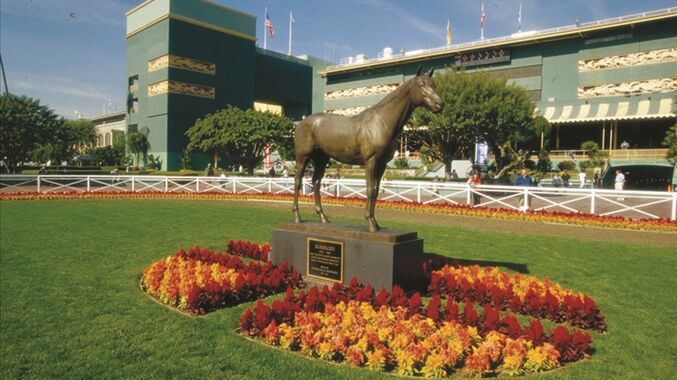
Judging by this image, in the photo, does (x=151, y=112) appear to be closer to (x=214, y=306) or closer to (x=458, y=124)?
(x=458, y=124)

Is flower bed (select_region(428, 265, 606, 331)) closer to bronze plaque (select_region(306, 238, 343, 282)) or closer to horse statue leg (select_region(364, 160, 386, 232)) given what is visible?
horse statue leg (select_region(364, 160, 386, 232))

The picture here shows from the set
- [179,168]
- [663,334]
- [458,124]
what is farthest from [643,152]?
[179,168]

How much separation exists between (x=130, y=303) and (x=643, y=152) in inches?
1808

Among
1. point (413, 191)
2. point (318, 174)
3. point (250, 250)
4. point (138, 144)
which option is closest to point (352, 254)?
point (318, 174)

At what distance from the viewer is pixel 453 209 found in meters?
18.7

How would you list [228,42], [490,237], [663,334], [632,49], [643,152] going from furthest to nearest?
[228,42]
[632,49]
[643,152]
[490,237]
[663,334]

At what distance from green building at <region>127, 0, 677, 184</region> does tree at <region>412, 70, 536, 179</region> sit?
40.2 ft

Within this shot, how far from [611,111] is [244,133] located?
114 ft

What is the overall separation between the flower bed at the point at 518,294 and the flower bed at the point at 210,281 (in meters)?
2.35

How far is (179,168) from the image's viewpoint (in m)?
60.3

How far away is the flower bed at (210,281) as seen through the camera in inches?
246

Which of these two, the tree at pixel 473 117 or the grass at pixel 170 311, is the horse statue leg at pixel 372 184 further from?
the tree at pixel 473 117

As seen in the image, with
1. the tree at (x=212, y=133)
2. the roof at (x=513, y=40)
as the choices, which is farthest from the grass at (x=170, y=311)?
the roof at (x=513, y=40)

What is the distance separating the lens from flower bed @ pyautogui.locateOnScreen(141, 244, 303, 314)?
6.26m
